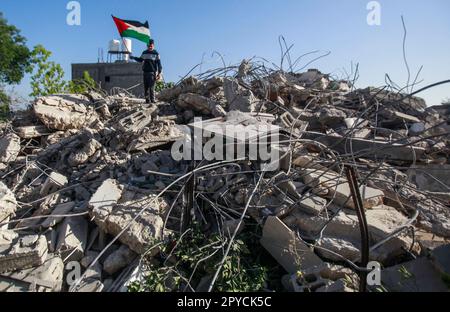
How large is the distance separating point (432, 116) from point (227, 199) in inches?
173

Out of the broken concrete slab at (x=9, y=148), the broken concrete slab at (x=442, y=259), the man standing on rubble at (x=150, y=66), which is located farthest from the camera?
the man standing on rubble at (x=150, y=66)

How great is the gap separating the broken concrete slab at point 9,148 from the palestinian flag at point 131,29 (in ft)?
17.7

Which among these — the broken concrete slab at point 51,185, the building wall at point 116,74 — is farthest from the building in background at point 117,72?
the broken concrete slab at point 51,185

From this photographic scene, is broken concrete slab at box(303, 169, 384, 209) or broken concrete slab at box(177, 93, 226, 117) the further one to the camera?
broken concrete slab at box(177, 93, 226, 117)

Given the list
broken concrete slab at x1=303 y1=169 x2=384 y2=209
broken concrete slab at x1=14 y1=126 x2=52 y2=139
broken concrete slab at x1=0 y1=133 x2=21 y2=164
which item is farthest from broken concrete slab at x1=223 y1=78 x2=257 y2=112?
broken concrete slab at x1=0 y1=133 x2=21 y2=164

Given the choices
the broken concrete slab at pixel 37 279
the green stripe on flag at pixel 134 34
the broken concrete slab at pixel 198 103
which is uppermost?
the green stripe on flag at pixel 134 34

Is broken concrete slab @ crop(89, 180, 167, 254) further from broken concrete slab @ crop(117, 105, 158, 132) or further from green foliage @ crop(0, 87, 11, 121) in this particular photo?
green foliage @ crop(0, 87, 11, 121)

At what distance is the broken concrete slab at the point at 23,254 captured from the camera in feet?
8.12

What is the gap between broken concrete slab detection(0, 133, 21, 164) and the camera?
4.57m

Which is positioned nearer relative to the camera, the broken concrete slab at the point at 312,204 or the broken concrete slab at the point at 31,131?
the broken concrete slab at the point at 312,204

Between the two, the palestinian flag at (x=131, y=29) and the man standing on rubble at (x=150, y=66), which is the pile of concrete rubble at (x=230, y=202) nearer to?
the man standing on rubble at (x=150, y=66)

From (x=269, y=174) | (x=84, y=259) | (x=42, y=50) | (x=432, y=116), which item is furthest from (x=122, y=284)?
(x=42, y=50)
